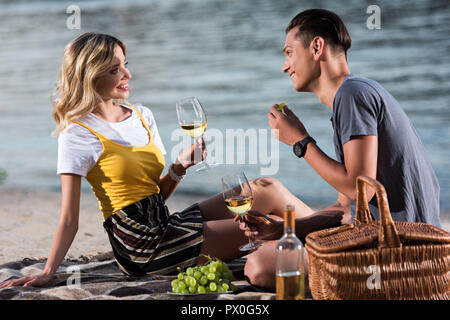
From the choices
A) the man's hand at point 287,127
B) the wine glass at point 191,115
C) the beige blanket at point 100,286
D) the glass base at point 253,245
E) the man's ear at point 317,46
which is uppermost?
the man's ear at point 317,46

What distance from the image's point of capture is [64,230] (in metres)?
2.44

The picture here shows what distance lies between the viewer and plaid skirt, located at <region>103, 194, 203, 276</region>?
2.60 m

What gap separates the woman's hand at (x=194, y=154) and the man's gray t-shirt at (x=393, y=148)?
68 cm

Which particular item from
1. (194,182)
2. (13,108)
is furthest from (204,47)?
(194,182)

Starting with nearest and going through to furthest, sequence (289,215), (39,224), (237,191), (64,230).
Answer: (289,215) → (237,191) → (64,230) → (39,224)

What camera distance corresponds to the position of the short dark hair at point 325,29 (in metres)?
2.48

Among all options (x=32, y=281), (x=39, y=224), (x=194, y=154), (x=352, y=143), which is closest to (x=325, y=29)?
(x=352, y=143)

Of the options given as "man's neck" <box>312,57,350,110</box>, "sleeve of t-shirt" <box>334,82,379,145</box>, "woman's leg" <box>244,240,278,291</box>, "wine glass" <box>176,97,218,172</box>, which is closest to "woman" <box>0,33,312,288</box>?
"wine glass" <box>176,97,218,172</box>

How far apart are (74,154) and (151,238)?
51cm

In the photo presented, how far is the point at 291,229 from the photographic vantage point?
1.83 metres

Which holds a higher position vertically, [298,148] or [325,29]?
[325,29]

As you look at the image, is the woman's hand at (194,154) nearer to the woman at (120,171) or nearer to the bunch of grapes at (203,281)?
the woman at (120,171)

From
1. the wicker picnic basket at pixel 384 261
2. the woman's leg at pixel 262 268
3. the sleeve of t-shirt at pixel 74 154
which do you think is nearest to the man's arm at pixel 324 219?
the woman's leg at pixel 262 268

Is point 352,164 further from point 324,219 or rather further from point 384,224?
point 324,219
